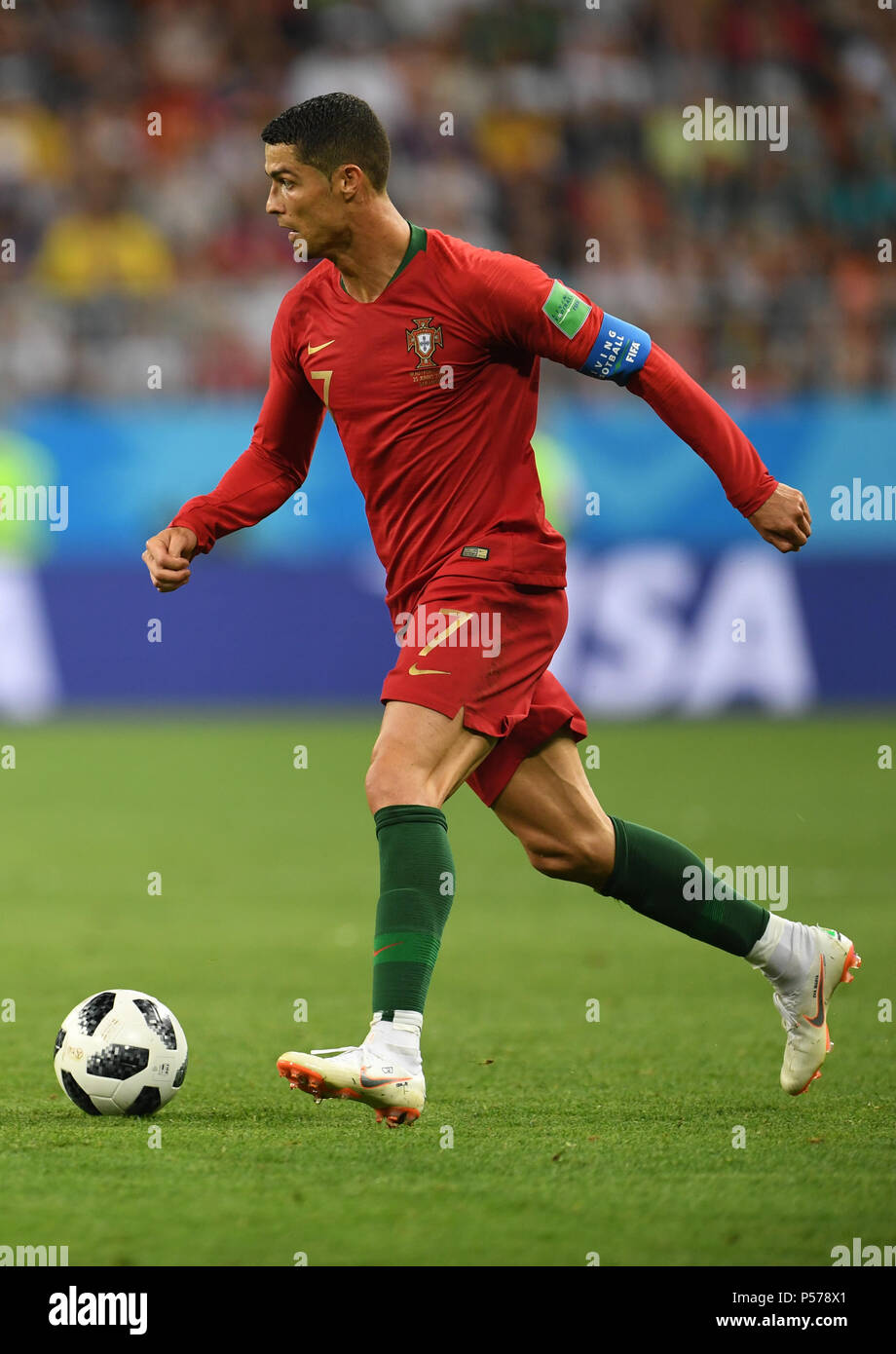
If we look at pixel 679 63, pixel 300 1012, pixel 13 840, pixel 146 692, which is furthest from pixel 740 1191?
pixel 679 63

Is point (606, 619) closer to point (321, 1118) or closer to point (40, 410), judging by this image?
point (40, 410)

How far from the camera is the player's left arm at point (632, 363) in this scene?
452 cm

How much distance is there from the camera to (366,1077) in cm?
417

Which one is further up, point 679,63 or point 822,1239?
point 679,63

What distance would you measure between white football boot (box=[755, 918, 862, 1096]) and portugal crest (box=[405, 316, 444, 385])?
1654mm

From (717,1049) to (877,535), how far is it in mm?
10301

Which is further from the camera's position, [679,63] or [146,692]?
[679,63]

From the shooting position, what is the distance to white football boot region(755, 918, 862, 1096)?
4.91 m
